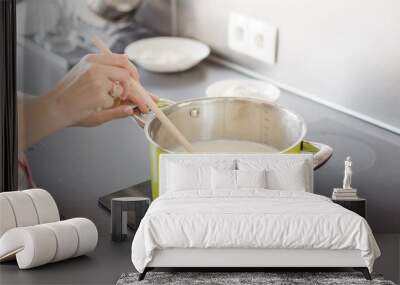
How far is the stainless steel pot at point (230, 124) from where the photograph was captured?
5496mm

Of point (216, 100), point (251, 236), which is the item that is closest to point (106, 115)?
point (216, 100)

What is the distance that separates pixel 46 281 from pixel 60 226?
1.45ft

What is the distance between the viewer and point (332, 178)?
5.79m

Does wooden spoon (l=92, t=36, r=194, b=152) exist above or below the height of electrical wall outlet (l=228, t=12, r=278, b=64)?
below

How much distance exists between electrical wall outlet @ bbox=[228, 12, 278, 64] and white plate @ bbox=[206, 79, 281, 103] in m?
0.18

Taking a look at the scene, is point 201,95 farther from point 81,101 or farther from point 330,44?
point 330,44

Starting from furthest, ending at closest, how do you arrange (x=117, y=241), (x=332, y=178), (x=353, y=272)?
(x=332, y=178) < (x=117, y=241) < (x=353, y=272)

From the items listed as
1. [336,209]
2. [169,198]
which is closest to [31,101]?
[169,198]

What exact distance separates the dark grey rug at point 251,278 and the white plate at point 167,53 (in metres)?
1.86

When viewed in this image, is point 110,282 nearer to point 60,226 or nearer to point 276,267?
→ point 60,226

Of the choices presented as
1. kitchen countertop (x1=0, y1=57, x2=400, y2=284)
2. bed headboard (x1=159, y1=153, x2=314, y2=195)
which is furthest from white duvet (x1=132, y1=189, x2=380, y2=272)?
kitchen countertop (x1=0, y1=57, x2=400, y2=284)

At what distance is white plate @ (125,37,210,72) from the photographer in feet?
19.4

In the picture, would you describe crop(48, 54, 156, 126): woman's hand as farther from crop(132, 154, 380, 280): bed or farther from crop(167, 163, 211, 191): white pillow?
crop(132, 154, 380, 280): bed

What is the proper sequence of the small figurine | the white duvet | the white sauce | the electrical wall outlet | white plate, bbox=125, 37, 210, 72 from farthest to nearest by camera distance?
white plate, bbox=125, 37, 210, 72, the electrical wall outlet, the white sauce, the small figurine, the white duvet
